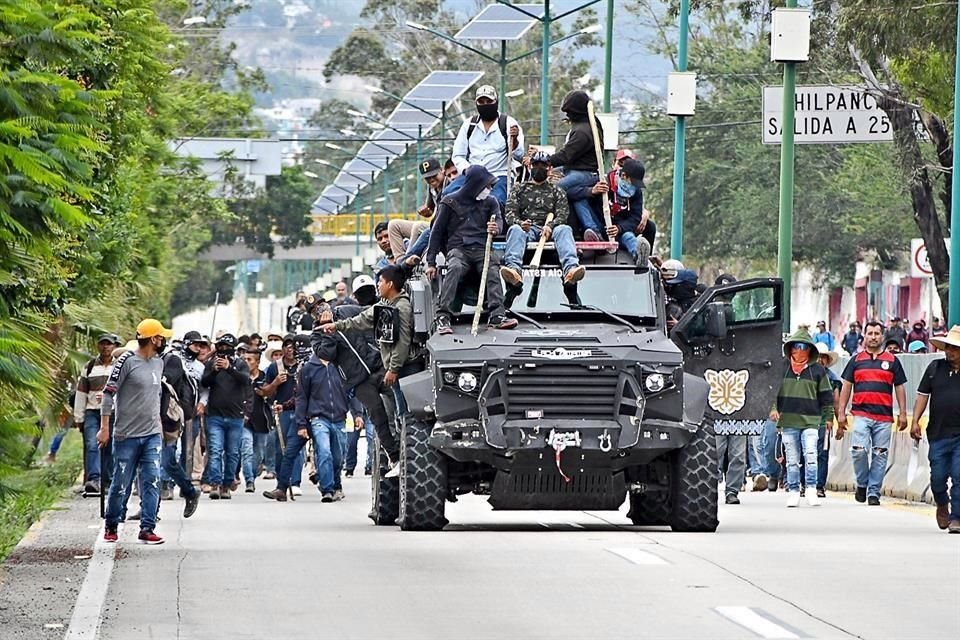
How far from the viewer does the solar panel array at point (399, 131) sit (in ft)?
197

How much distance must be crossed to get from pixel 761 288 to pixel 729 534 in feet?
8.10

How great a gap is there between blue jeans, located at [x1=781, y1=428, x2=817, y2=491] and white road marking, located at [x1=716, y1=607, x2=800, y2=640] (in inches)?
450

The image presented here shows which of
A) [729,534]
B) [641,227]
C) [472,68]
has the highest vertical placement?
[472,68]

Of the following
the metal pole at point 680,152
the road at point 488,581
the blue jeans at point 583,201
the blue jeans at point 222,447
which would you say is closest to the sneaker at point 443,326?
the road at point 488,581

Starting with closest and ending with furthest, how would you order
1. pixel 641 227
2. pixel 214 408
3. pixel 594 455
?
1. pixel 594 455
2. pixel 641 227
3. pixel 214 408

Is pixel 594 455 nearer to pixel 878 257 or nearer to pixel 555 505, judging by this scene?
pixel 555 505

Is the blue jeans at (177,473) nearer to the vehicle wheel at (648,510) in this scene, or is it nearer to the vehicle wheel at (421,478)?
the vehicle wheel at (421,478)

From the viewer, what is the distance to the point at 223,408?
26.1 meters

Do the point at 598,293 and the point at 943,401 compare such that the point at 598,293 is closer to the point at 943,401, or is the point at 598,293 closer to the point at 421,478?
the point at 421,478

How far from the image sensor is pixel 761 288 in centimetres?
2000

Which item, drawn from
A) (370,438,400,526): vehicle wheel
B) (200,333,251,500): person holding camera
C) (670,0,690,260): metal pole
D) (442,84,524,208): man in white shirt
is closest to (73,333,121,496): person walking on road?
(200,333,251,500): person holding camera

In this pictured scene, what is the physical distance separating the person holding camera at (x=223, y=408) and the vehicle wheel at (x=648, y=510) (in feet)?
24.2

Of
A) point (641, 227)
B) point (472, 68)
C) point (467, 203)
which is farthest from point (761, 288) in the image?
point (472, 68)

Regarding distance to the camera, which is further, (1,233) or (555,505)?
(555,505)
